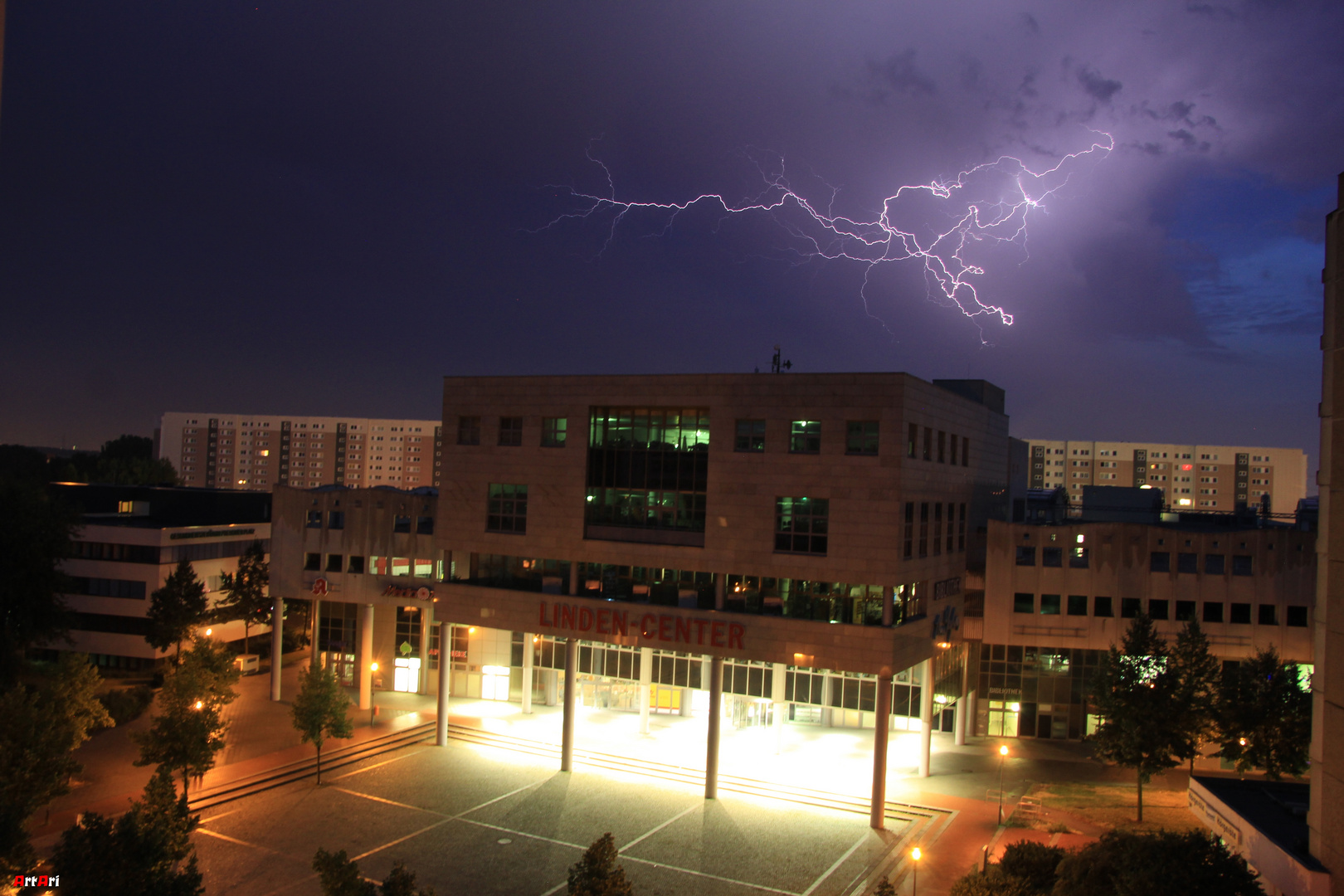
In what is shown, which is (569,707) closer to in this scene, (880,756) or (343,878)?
(880,756)

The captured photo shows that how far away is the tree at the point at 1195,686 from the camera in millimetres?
33719

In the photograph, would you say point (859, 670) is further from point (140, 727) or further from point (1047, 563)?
point (140, 727)

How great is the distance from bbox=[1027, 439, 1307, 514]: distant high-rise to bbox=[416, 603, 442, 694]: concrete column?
115 meters

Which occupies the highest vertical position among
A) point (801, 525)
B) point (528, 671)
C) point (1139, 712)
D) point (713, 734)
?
point (801, 525)

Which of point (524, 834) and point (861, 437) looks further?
point (861, 437)

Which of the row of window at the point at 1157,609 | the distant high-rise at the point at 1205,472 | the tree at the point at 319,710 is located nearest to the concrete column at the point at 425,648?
the tree at the point at 319,710

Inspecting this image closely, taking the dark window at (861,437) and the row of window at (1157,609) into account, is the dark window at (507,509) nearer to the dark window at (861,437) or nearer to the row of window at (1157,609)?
the dark window at (861,437)

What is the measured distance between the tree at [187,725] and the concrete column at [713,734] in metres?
18.7

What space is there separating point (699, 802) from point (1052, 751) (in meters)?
18.3

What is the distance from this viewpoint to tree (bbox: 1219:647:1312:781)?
1331 inches

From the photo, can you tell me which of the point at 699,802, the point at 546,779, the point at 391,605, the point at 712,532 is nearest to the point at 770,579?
the point at 712,532

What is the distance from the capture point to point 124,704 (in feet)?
151

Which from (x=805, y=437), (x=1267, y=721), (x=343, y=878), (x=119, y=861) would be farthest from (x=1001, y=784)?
(x=119, y=861)

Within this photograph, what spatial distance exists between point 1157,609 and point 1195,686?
9.11 meters
